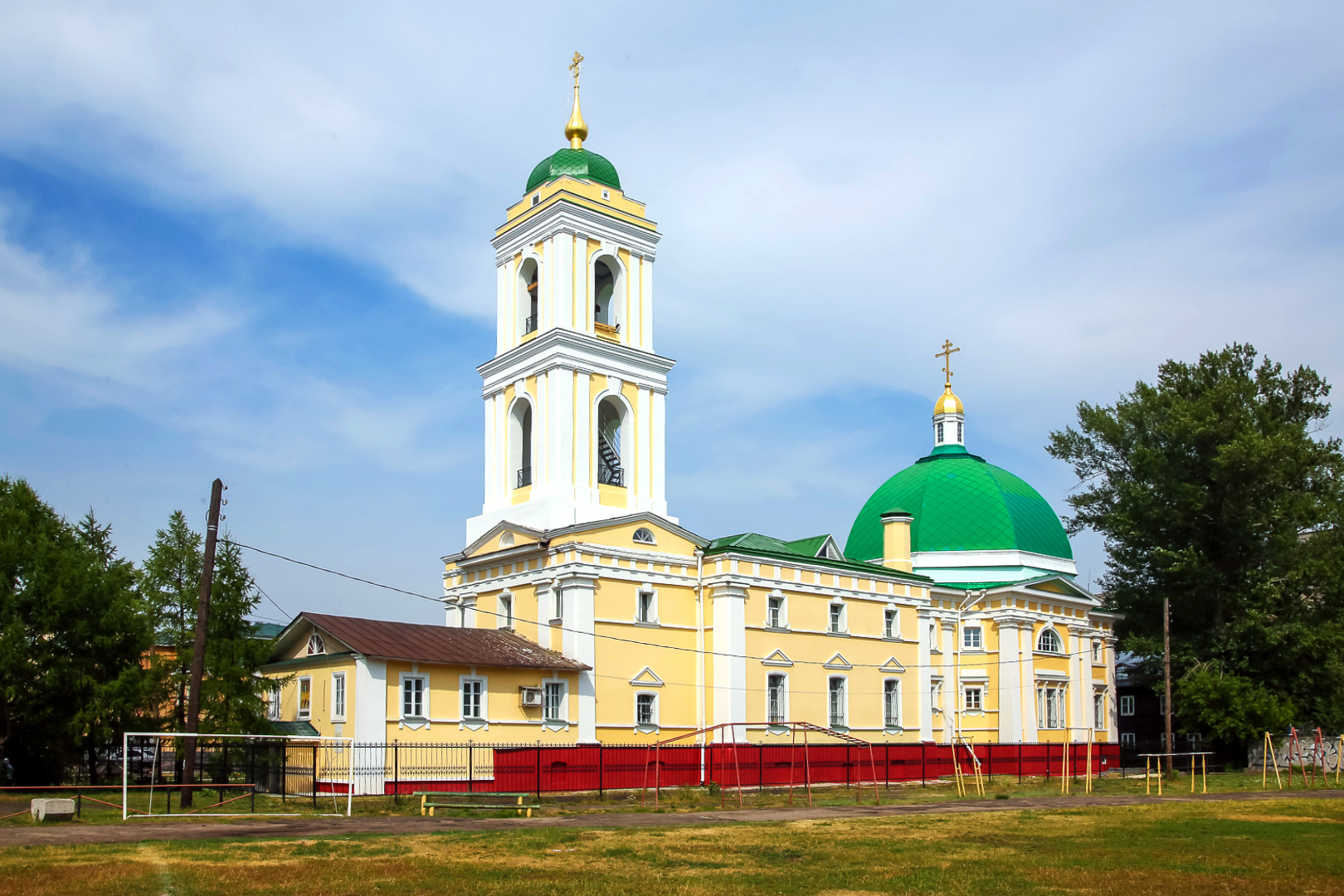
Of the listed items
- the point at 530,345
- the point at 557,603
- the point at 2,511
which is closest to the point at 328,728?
the point at 557,603

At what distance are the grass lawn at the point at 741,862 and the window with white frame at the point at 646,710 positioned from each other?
15413mm

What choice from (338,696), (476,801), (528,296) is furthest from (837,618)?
(338,696)

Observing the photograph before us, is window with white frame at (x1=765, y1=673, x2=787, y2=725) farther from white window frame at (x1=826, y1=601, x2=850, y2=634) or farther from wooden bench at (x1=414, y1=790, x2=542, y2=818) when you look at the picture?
wooden bench at (x1=414, y1=790, x2=542, y2=818)

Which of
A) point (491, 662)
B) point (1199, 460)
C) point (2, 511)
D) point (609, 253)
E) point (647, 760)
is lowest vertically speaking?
point (647, 760)

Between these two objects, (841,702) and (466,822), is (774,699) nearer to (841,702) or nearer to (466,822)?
(841,702)

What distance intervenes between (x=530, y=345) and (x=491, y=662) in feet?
39.0

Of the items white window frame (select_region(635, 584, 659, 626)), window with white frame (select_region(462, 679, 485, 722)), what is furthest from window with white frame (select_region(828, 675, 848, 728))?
window with white frame (select_region(462, 679, 485, 722))

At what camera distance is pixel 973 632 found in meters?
50.7

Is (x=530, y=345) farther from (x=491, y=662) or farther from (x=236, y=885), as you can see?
(x=236, y=885)

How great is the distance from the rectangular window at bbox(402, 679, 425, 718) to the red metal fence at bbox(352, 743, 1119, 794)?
980 millimetres

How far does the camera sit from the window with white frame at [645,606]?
38.2 m

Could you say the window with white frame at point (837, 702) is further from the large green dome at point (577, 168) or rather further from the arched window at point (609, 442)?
the large green dome at point (577, 168)

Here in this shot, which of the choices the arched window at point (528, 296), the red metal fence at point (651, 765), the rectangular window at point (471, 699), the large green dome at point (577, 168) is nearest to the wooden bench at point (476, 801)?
the red metal fence at point (651, 765)

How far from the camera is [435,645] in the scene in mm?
34062
